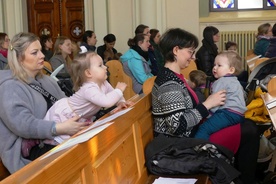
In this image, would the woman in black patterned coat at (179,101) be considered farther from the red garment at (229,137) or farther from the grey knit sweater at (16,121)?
the grey knit sweater at (16,121)

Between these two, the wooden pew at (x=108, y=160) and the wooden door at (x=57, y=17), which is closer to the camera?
the wooden pew at (x=108, y=160)

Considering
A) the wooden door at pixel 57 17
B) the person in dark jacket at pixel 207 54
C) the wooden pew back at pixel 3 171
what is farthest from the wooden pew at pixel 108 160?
the wooden door at pixel 57 17

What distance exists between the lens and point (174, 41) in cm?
Answer: 333

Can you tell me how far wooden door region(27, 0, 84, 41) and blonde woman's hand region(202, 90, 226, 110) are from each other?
6735 millimetres

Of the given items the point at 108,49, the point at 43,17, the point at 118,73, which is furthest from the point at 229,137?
the point at 43,17

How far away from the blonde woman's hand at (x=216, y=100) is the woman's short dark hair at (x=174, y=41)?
0.38 m

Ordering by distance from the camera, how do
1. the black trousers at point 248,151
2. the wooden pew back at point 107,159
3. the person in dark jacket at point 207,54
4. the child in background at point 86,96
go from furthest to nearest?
the person in dark jacket at point 207,54 → the black trousers at point 248,151 → the child in background at point 86,96 → the wooden pew back at point 107,159

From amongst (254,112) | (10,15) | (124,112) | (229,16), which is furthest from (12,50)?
(229,16)

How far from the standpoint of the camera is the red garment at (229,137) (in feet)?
11.7

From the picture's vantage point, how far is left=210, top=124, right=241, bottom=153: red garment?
357 cm

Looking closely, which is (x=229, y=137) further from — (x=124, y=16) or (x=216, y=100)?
(x=124, y=16)

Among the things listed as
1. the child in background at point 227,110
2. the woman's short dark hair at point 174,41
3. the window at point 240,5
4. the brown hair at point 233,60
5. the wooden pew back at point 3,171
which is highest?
the window at point 240,5

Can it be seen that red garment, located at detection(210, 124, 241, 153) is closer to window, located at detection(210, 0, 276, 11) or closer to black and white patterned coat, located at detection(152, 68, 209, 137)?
black and white patterned coat, located at detection(152, 68, 209, 137)

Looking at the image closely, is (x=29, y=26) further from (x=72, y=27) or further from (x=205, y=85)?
(x=205, y=85)
